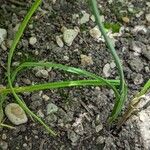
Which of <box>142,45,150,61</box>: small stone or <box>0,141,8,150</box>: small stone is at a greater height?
<box>142,45,150,61</box>: small stone

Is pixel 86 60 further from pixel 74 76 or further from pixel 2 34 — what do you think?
pixel 2 34

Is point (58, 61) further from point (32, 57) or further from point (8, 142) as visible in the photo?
point (8, 142)

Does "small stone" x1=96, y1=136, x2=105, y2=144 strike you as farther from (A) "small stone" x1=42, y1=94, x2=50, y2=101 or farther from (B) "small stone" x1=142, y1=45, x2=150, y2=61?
(B) "small stone" x1=142, y1=45, x2=150, y2=61

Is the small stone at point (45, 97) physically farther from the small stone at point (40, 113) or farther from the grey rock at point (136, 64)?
the grey rock at point (136, 64)

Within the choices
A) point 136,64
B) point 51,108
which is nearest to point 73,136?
point 51,108

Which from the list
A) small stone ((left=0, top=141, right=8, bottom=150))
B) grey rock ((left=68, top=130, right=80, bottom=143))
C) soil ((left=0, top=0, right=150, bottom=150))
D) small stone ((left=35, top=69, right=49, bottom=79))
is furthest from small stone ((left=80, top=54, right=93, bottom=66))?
small stone ((left=0, top=141, right=8, bottom=150))

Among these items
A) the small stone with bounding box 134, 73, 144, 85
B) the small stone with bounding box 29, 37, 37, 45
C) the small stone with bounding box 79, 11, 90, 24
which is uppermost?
the small stone with bounding box 79, 11, 90, 24

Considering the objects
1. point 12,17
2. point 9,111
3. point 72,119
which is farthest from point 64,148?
point 12,17
